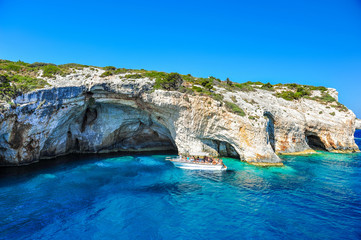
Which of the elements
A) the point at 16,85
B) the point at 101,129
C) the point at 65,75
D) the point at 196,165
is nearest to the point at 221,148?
the point at 196,165

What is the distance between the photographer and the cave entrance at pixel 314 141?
40.0 metres

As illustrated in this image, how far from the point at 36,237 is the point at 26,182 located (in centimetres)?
1138

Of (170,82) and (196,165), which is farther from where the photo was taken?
(170,82)

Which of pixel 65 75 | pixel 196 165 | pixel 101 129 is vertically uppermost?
pixel 65 75

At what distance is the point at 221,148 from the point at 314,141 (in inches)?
1030

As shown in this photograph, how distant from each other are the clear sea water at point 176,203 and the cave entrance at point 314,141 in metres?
14.0

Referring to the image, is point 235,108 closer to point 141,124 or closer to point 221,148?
point 221,148

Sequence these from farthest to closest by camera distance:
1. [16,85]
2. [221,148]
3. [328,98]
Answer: [328,98], [221,148], [16,85]

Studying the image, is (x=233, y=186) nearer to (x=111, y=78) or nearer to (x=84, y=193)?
(x=84, y=193)

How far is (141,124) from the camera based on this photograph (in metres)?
35.9

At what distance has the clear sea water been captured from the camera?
495 inches

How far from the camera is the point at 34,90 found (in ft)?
81.4

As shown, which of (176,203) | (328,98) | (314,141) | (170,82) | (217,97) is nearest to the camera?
(176,203)

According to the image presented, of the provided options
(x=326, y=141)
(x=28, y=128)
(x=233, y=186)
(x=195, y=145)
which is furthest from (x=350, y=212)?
(x=28, y=128)
